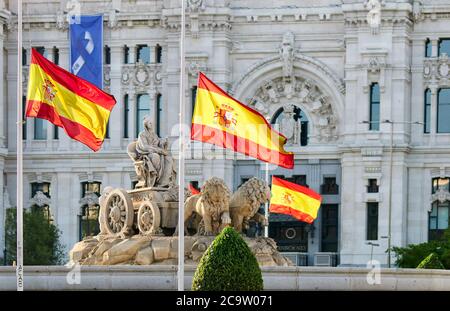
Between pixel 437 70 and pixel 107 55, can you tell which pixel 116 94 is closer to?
pixel 107 55

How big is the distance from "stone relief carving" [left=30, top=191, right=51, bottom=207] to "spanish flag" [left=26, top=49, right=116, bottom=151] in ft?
185

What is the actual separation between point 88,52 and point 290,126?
4131 cm

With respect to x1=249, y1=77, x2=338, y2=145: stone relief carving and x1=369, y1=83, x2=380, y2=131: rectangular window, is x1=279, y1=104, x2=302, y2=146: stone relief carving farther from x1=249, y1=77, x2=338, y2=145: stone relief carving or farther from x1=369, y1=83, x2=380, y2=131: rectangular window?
x1=369, y1=83, x2=380, y2=131: rectangular window

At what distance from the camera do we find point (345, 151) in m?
108

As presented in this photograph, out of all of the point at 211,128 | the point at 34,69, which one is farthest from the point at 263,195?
the point at 34,69

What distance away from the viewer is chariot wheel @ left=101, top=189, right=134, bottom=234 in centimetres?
5994

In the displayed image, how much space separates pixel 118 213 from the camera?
60.2m

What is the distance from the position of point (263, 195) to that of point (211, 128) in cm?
255

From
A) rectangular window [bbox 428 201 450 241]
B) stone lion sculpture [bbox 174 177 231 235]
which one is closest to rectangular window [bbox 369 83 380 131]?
rectangular window [bbox 428 201 450 241]

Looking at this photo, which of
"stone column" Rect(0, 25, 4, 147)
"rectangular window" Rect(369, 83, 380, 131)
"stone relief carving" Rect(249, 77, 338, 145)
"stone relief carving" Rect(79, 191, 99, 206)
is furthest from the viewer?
"stone relief carving" Rect(79, 191, 99, 206)

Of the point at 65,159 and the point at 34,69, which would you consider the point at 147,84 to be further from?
the point at 34,69

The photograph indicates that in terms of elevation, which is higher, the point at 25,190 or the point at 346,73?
the point at 346,73

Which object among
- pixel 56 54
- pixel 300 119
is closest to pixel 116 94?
pixel 56 54

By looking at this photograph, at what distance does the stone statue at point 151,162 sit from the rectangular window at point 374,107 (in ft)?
157
